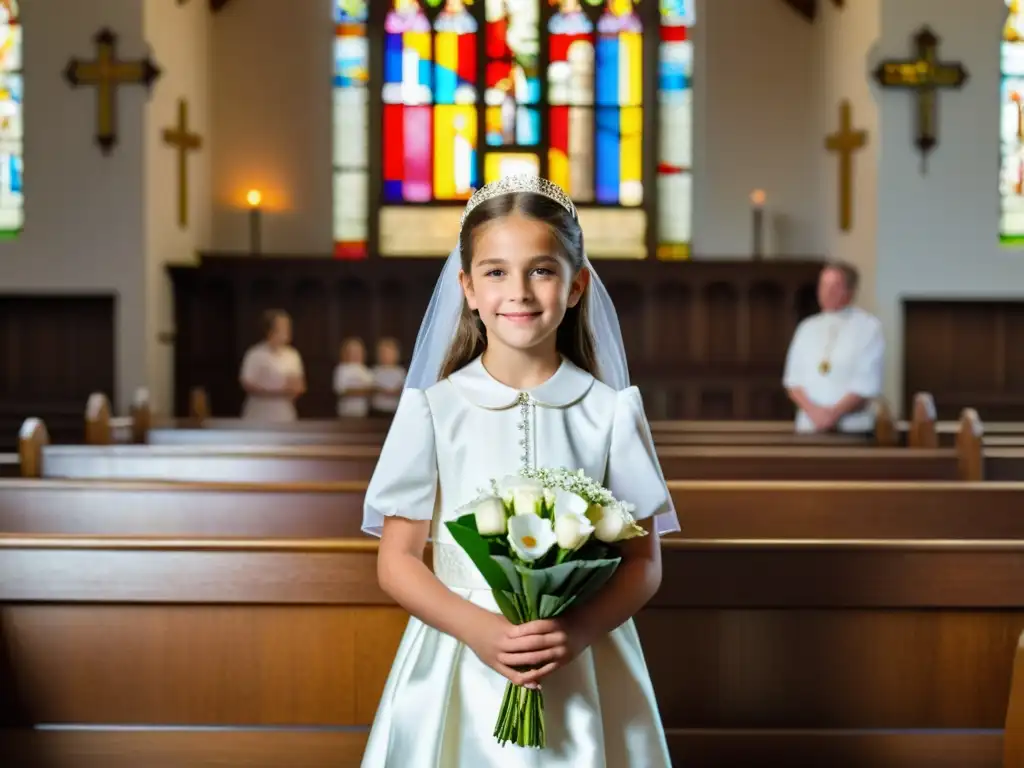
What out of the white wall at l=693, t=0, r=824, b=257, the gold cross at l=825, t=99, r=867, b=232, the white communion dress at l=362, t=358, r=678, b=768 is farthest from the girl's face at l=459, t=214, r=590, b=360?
the white wall at l=693, t=0, r=824, b=257

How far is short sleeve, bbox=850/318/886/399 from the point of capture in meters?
6.13

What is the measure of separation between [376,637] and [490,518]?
112cm

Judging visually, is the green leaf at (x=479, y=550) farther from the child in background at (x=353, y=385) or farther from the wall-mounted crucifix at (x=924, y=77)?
the wall-mounted crucifix at (x=924, y=77)

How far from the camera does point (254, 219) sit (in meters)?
11.9

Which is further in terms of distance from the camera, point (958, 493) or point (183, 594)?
point (958, 493)

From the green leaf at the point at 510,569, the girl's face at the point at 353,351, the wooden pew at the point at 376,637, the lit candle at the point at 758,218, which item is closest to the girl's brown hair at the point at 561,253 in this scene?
the green leaf at the point at 510,569

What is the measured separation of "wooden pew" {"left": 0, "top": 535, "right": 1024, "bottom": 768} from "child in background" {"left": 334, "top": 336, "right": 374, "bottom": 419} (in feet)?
24.9

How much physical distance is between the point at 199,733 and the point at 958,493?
2365 mm

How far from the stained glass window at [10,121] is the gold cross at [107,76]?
0.66 metres

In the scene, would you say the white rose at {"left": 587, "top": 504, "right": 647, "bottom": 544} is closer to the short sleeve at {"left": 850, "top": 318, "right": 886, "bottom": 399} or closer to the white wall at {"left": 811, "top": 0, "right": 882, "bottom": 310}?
the short sleeve at {"left": 850, "top": 318, "right": 886, "bottom": 399}

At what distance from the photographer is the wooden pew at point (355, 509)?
3.97 metres

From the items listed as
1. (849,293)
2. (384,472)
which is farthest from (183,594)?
(849,293)

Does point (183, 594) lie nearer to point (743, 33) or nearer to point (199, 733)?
point (199, 733)

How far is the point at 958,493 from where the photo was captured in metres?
4.00
